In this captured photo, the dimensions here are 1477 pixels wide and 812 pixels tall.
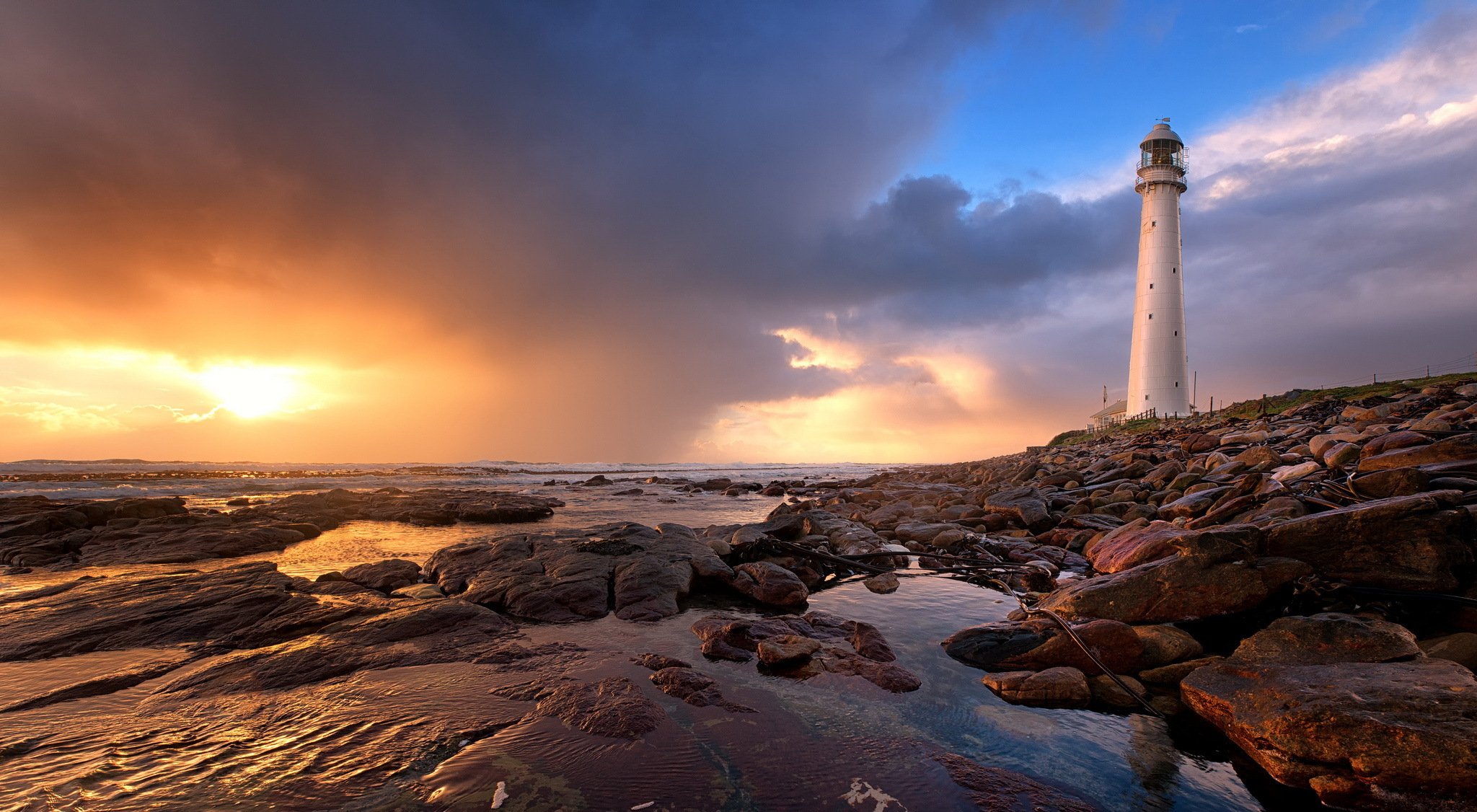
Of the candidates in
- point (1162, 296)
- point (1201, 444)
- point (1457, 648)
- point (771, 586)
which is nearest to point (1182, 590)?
point (1457, 648)

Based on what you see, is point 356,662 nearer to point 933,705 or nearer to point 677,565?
point 677,565

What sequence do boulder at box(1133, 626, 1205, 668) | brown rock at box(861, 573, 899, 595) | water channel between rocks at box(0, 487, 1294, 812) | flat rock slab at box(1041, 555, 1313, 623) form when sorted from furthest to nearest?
brown rock at box(861, 573, 899, 595) < flat rock slab at box(1041, 555, 1313, 623) < boulder at box(1133, 626, 1205, 668) < water channel between rocks at box(0, 487, 1294, 812)

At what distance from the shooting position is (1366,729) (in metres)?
3.67

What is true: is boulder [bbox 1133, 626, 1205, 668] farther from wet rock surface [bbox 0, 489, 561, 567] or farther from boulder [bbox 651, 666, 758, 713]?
wet rock surface [bbox 0, 489, 561, 567]

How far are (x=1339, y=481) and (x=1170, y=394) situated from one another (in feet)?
132

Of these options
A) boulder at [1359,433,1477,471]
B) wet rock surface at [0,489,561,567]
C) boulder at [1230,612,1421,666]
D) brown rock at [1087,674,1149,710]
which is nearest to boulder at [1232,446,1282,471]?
boulder at [1359,433,1477,471]

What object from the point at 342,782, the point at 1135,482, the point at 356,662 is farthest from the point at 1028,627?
the point at 1135,482

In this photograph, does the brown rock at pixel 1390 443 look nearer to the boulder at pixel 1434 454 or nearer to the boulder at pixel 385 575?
the boulder at pixel 1434 454

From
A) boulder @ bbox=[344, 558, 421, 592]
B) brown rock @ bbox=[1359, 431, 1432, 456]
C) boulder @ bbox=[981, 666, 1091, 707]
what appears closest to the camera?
boulder @ bbox=[981, 666, 1091, 707]

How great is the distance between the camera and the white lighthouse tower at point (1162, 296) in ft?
131

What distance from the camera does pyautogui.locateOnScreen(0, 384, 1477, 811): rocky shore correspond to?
12.8ft

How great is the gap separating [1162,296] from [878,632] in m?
45.8

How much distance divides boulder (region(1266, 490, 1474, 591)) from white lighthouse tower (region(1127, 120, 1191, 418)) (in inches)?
1659

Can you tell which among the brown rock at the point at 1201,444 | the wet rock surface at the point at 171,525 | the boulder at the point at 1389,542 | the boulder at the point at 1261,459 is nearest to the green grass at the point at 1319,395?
the brown rock at the point at 1201,444
